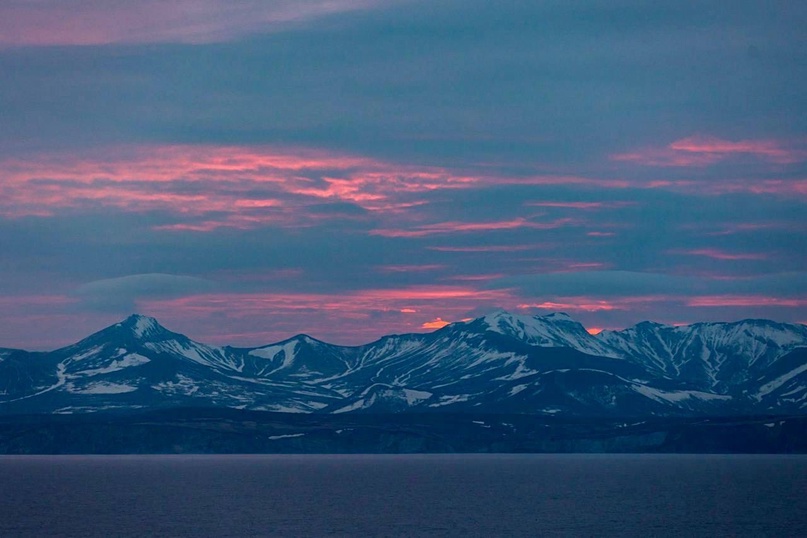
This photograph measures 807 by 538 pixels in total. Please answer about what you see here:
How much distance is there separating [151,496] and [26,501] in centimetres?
2037

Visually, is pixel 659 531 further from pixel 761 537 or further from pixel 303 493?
pixel 303 493

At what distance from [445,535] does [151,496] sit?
7944 cm

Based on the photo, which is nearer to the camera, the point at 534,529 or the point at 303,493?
the point at 534,529

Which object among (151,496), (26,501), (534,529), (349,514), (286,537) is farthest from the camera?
(151,496)

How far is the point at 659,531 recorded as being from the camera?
128m

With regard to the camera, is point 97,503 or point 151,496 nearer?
point 97,503

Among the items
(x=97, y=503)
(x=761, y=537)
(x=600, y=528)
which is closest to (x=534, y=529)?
(x=600, y=528)

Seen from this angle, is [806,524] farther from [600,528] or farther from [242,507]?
[242,507]

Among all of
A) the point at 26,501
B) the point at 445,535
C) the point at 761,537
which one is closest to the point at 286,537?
the point at 445,535

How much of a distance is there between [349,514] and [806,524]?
5627 centimetres

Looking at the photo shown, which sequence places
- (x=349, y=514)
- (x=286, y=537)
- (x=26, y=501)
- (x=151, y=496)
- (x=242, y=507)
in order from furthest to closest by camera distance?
1. (x=151, y=496)
2. (x=26, y=501)
3. (x=242, y=507)
4. (x=349, y=514)
5. (x=286, y=537)

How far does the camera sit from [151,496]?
189000mm

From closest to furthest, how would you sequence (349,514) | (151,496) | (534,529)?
(534,529) < (349,514) < (151,496)

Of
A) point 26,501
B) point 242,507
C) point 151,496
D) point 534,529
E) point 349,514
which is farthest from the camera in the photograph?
point 151,496
